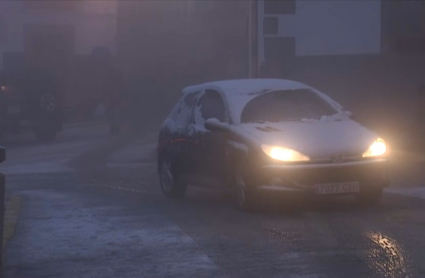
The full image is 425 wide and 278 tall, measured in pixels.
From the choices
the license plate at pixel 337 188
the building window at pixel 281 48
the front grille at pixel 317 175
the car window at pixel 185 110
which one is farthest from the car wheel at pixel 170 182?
the building window at pixel 281 48

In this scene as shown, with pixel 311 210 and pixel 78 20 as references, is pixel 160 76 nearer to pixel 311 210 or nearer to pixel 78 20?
pixel 78 20

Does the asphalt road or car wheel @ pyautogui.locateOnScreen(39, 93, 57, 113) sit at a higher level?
car wheel @ pyautogui.locateOnScreen(39, 93, 57, 113)

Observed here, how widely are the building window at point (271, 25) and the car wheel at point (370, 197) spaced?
11.1 metres

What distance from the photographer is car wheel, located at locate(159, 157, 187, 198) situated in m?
12.7

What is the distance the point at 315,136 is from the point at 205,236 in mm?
2157

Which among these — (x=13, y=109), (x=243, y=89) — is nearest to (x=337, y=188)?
(x=243, y=89)

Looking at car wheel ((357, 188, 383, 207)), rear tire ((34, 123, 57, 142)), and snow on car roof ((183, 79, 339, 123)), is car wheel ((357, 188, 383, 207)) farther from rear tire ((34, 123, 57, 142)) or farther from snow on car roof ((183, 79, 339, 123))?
rear tire ((34, 123, 57, 142))

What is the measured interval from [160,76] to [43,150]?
14.3 meters

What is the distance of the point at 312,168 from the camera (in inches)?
409

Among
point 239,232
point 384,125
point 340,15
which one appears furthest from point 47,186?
point 340,15

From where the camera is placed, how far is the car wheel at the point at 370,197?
35.5 ft

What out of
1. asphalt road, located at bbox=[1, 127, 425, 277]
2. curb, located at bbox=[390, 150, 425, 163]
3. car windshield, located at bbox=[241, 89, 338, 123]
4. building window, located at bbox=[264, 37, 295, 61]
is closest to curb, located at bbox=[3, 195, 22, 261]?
asphalt road, located at bbox=[1, 127, 425, 277]

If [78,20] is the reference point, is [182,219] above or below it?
below

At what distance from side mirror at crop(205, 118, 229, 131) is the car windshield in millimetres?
227
